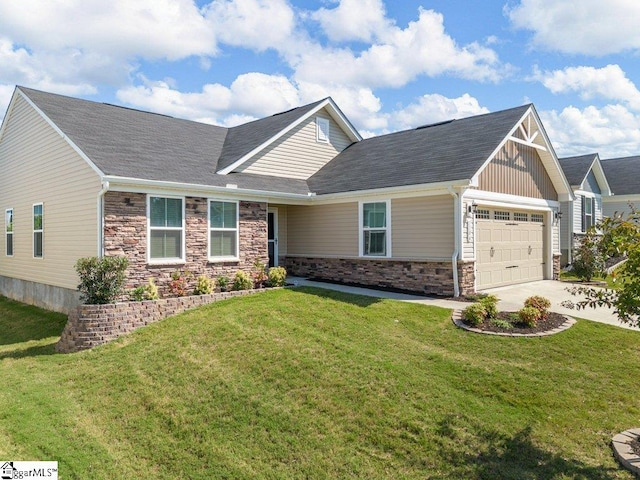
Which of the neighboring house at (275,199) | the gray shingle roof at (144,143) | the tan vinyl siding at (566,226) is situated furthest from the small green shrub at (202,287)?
the tan vinyl siding at (566,226)

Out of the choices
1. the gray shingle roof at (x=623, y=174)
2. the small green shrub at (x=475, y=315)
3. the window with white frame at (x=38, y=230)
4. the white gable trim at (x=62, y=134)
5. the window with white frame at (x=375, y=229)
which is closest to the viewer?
the small green shrub at (x=475, y=315)

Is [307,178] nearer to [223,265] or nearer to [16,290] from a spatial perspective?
Result: [223,265]

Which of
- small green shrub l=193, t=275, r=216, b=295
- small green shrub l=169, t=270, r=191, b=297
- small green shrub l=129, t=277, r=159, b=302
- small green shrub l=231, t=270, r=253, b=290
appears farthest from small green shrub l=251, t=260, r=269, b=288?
small green shrub l=129, t=277, r=159, b=302

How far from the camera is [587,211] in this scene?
23.2m

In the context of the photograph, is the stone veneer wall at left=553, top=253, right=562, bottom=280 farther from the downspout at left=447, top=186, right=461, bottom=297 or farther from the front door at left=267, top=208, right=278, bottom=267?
the front door at left=267, top=208, right=278, bottom=267

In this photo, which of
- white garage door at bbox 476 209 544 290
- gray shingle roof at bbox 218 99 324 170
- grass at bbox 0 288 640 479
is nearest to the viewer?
grass at bbox 0 288 640 479

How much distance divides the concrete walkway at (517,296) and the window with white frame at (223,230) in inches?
92.6

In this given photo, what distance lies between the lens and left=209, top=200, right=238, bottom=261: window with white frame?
12969 mm

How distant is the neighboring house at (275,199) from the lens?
39.0ft

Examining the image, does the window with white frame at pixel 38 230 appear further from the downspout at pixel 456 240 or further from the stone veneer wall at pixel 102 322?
the downspout at pixel 456 240

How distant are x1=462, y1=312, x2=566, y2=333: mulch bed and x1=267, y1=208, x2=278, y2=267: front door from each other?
8.81 metres

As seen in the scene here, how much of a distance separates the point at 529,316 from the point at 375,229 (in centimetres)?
584

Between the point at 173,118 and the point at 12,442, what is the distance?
48.2ft

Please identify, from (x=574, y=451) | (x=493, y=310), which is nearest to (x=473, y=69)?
(x=493, y=310)
